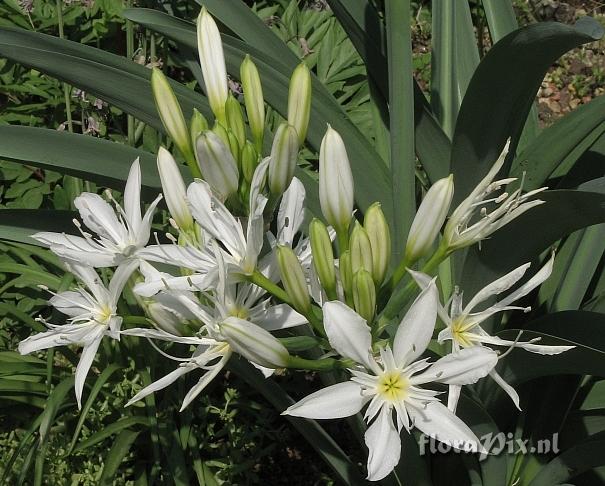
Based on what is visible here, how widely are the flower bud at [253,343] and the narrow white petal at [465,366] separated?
190 mm

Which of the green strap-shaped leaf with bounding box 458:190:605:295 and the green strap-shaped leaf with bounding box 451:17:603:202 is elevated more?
the green strap-shaped leaf with bounding box 451:17:603:202

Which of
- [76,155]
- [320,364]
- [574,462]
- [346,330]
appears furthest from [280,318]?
[574,462]

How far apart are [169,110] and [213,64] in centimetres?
10

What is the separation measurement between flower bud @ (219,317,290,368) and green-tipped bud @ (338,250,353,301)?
12 cm

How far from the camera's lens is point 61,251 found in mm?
1131

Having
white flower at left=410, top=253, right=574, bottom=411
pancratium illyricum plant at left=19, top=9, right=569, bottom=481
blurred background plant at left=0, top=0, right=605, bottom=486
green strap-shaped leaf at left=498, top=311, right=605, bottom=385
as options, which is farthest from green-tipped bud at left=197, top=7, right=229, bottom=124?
green strap-shaped leaf at left=498, top=311, right=605, bottom=385

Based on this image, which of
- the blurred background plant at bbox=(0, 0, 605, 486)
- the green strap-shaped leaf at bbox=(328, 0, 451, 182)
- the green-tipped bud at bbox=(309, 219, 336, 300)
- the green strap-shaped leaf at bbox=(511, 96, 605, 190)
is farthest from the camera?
the blurred background plant at bbox=(0, 0, 605, 486)

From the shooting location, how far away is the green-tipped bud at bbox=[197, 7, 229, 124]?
1161mm

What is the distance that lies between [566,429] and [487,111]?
27.3 inches

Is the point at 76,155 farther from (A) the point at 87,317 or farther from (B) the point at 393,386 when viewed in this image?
(B) the point at 393,386

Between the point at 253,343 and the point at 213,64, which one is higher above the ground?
the point at 213,64

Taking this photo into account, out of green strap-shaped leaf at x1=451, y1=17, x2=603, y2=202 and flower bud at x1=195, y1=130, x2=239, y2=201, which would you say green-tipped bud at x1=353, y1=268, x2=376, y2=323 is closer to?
flower bud at x1=195, y1=130, x2=239, y2=201

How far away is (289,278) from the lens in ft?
3.18

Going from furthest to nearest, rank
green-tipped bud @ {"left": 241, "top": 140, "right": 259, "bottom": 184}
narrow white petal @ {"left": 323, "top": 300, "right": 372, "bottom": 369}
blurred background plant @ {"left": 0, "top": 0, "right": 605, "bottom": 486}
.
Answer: blurred background plant @ {"left": 0, "top": 0, "right": 605, "bottom": 486}, green-tipped bud @ {"left": 241, "top": 140, "right": 259, "bottom": 184}, narrow white petal @ {"left": 323, "top": 300, "right": 372, "bottom": 369}
